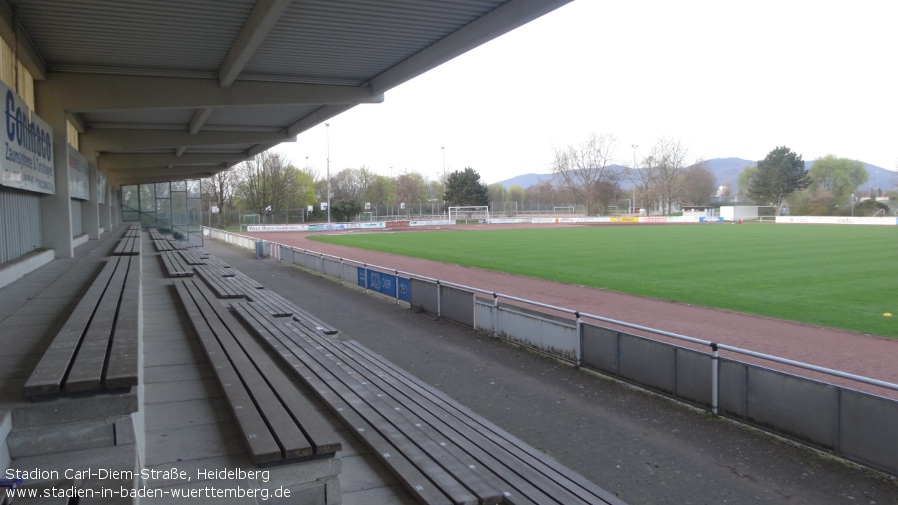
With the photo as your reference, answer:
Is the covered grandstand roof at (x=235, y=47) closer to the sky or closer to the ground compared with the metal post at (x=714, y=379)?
closer to the sky

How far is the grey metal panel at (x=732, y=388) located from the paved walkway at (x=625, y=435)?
0.21m

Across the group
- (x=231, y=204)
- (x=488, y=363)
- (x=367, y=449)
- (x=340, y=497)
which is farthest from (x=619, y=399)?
(x=231, y=204)

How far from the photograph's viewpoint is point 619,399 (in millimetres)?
8844

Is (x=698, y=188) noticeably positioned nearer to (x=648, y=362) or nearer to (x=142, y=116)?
(x=142, y=116)

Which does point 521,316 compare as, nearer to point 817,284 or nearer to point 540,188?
point 817,284

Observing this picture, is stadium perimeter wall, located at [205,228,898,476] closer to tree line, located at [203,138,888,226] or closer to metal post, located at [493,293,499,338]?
metal post, located at [493,293,499,338]

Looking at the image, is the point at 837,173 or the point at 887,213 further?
the point at 837,173

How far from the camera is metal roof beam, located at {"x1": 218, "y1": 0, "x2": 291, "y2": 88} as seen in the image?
8468 mm

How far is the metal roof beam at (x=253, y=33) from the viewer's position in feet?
27.8

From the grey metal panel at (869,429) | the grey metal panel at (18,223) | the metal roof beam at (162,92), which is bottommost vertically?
the grey metal panel at (869,429)

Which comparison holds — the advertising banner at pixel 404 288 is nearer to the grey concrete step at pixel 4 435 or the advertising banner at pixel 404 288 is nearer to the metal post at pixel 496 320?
the metal post at pixel 496 320

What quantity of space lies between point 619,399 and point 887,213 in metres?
91.8

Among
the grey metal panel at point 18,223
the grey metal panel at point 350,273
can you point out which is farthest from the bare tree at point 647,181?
the grey metal panel at point 18,223

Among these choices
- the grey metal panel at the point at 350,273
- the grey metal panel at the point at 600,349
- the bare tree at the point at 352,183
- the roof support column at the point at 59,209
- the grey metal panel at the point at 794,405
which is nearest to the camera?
the grey metal panel at the point at 794,405
